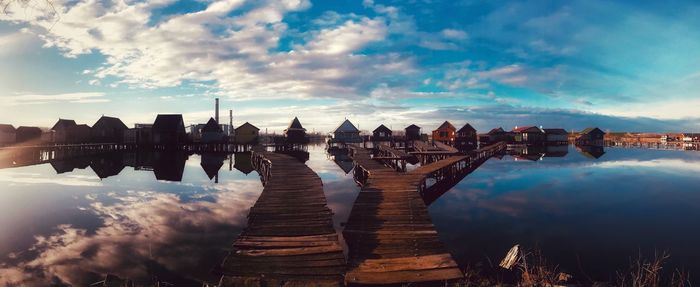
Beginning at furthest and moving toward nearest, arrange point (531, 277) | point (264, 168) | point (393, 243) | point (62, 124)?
point (62, 124) → point (264, 168) → point (393, 243) → point (531, 277)

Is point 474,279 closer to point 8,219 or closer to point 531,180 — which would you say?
point 8,219

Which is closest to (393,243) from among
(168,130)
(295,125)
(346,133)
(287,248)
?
(287,248)

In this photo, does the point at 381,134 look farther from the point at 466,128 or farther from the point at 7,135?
the point at 7,135

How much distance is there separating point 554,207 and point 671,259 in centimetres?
732

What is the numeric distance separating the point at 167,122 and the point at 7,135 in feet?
96.9

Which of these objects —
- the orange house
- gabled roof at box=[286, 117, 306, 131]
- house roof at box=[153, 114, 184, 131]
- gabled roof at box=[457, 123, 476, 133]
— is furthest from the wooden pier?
gabled roof at box=[457, 123, 476, 133]

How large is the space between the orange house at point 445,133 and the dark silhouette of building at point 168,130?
168ft

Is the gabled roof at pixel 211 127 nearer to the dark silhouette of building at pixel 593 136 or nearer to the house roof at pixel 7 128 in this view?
the house roof at pixel 7 128

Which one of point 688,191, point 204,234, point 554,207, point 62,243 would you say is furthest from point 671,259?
point 62,243

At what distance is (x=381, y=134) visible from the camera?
271ft

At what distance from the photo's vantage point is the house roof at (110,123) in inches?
2776

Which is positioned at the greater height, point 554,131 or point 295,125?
point 295,125

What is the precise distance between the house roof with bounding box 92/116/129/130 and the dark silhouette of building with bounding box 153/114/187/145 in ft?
42.5

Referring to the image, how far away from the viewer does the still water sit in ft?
→ 34.7
